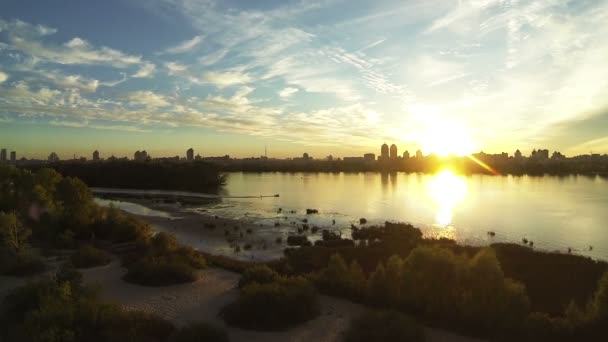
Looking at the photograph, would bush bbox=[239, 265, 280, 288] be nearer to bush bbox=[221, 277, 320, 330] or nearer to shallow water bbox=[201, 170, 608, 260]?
bush bbox=[221, 277, 320, 330]

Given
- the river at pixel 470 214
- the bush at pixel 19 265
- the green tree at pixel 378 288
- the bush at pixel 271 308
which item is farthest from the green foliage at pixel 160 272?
the river at pixel 470 214

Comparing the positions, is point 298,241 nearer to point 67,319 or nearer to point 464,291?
point 464,291

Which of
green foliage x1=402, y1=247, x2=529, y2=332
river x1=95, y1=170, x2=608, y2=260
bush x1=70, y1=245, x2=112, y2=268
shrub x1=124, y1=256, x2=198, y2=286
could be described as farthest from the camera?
river x1=95, y1=170, x2=608, y2=260

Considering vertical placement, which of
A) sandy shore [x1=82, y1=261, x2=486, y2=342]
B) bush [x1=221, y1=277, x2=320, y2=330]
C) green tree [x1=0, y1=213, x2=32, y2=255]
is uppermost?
green tree [x1=0, y1=213, x2=32, y2=255]

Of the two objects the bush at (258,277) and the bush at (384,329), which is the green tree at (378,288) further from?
the bush at (258,277)

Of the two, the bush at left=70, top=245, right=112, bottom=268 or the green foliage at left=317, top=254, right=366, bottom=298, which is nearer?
the green foliage at left=317, top=254, right=366, bottom=298

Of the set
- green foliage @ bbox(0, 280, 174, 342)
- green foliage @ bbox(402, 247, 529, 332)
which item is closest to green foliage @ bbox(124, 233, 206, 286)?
green foliage @ bbox(0, 280, 174, 342)

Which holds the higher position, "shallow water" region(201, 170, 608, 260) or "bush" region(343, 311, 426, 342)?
"bush" region(343, 311, 426, 342)
